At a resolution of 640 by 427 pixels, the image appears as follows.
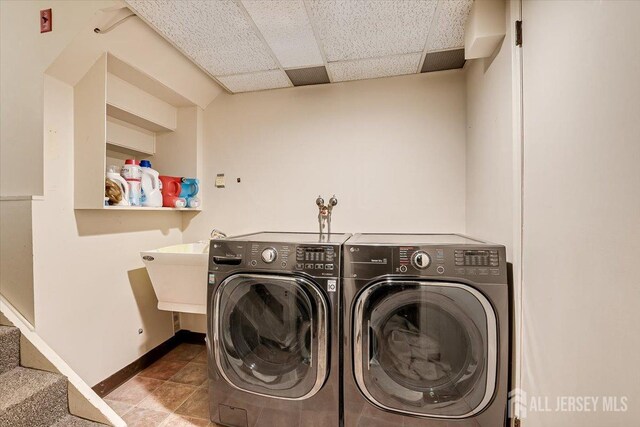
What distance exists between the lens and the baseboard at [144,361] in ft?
5.82

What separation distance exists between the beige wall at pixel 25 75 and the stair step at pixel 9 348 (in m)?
0.74

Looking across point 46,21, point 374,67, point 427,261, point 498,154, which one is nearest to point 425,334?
point 427,261

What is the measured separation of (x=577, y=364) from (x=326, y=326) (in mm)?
919

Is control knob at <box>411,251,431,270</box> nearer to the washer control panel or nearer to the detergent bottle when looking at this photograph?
the washer control panel

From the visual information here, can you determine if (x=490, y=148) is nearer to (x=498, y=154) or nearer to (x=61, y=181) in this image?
(x=498, y=154)

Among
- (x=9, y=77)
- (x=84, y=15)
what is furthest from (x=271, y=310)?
(x=9, y=77)

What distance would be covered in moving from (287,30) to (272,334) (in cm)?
172

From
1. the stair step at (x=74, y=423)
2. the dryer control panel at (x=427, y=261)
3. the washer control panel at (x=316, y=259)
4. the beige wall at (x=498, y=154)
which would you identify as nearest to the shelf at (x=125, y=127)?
the stair step at (x=74, y=423)

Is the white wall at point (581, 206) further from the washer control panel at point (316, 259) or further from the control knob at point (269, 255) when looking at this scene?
the control knob at point (269, 255)

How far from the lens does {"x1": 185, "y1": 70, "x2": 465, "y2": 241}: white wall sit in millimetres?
2055

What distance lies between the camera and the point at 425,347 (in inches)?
51.1

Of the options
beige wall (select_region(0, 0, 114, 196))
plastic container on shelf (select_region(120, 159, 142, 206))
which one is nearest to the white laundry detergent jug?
plastic container on shelf (select_region(120, 159, 142, 206))

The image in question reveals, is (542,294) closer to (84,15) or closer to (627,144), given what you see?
(627,144)

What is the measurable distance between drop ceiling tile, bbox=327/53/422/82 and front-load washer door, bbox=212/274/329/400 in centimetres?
155
